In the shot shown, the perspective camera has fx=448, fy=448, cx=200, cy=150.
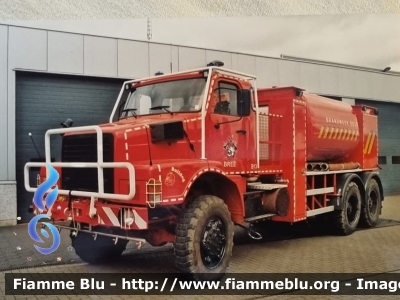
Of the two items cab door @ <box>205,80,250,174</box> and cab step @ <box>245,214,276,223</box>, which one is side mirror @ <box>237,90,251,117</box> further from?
cab step @ <box>245,214,276,223</box>

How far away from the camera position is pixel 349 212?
8922 millimetres

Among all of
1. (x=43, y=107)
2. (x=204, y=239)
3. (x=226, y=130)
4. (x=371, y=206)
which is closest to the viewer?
(x=204, y=239)

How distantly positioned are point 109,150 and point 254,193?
7.68 ft

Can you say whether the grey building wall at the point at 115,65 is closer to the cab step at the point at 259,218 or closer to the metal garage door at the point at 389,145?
the metal garage door at the point at 389,145

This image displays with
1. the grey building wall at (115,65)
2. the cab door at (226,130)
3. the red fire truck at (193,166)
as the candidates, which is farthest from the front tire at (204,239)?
the grey building wall at (115,65)

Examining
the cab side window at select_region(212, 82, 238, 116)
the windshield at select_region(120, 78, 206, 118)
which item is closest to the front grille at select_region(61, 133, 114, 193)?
the windshield at select_region(120, 78, 206, 118)

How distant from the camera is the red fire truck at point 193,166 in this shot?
16.0 ft

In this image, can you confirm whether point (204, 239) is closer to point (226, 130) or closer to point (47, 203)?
point (226, 130)

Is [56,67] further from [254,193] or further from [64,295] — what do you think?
[64,295]

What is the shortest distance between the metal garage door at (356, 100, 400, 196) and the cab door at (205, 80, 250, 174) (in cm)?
317

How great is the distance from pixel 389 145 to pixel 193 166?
5462 millimetres

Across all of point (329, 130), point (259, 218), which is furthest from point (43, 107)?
point (329, 130)

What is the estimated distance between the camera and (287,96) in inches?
279

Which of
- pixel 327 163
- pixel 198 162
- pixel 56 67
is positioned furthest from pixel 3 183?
pixel 327 163
